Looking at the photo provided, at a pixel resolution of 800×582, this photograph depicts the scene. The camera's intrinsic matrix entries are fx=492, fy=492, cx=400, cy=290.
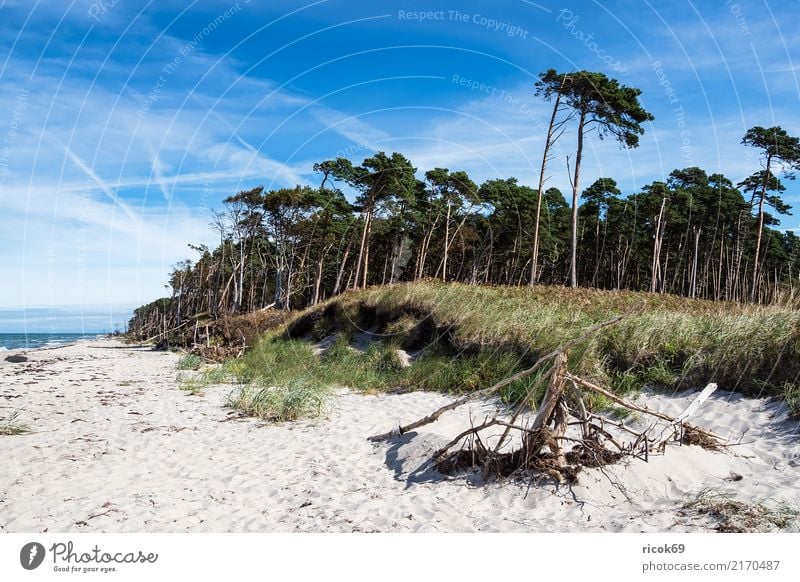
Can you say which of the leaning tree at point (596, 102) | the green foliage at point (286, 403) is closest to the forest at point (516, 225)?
the leaning tree at point (596, 102)

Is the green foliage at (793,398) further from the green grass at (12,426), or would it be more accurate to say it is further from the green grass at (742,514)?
the green grass at (12,426)

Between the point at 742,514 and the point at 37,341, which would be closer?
the point at 742,514

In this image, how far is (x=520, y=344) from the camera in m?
10.6

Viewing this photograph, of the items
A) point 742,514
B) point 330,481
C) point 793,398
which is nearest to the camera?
point 742,514

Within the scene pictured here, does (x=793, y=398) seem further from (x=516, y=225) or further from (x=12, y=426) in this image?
(x=516, y=225)

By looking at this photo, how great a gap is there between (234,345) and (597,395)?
17039 millimetres

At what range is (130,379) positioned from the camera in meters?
15.4

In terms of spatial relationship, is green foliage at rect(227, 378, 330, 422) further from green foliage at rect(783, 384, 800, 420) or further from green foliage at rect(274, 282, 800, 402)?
green foliage at rect(783, 384, 800, 420)

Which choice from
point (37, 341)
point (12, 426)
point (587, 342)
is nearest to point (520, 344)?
point (587, 342)

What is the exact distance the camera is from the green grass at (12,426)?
8023mm

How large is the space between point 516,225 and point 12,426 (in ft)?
129

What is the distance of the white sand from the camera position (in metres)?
4.79

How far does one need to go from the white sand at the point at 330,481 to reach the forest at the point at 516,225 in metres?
17.1

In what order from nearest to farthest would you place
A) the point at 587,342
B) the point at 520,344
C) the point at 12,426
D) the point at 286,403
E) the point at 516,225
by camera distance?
the point at 12,426 < the point at 587,342 < the point at 286,403 < the point at 520,344 < the point at 516,225
